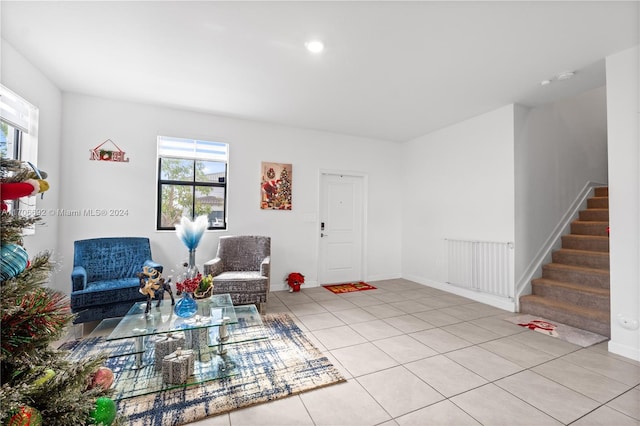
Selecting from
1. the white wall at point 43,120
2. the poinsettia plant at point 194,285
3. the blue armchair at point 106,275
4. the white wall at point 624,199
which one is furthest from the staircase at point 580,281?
the white wall at point 43,120

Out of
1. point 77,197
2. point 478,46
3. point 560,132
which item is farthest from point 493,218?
point 77,197

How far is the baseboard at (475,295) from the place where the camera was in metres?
3.69

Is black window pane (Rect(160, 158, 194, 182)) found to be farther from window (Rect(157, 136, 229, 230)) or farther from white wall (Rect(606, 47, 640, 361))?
white wall (Rect(606, 47, 640, 361))

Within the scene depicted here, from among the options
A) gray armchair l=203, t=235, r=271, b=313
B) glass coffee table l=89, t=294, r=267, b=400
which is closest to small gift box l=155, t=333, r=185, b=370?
glass coffee table l=89, t=294, r=267, b=400

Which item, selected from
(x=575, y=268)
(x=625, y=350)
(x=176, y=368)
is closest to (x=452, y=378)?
(x=625, y=350)

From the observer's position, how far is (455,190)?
14.9ft

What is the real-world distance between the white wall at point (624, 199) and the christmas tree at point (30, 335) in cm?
385

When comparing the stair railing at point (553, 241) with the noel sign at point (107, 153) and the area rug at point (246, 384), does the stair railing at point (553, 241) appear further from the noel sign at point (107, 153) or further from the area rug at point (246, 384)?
the noel sign at point (107, 153)

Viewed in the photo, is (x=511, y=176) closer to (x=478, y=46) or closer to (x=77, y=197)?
(x=478, y=46)

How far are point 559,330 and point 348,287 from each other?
2761 millimetres

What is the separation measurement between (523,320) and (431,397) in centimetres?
218

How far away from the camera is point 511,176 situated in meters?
3.71

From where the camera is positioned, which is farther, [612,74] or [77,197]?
[77,197]

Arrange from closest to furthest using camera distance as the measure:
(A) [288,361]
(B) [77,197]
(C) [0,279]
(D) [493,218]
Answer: (C) [0,279]
(A) [288,361]
(B) [77,197]
(D) [493,218]
